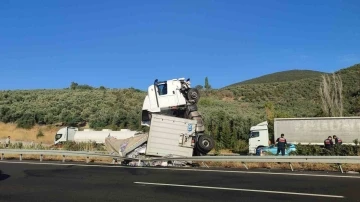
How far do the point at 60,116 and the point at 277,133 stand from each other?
31500 mm

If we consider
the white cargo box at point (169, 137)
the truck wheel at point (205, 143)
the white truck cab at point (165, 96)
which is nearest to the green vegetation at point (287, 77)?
the white truck cab at point (165, 96)

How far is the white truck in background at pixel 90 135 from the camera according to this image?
35938 mm

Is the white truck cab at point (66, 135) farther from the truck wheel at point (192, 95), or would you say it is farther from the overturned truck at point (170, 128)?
the truck wheel at point (192, 95)

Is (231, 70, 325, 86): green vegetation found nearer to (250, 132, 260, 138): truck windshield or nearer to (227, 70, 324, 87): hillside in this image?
(227, 70, 324, 87): hillside

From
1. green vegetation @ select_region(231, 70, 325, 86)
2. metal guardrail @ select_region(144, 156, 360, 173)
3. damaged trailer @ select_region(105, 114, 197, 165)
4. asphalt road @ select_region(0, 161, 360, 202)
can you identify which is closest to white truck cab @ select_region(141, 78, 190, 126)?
damaged trailer @ select_region(105, 114, 197, 165)

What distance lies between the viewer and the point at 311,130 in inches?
1158

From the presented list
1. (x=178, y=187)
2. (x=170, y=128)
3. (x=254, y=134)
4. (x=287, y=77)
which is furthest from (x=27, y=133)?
(x=287, y=77)

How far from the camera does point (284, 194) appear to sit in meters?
9.20

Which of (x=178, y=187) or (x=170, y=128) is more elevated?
(x=170, y=128)

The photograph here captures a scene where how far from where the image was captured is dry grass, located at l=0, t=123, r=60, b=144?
154ft

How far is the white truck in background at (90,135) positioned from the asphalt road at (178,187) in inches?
839

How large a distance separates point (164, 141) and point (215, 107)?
37576 millimetres

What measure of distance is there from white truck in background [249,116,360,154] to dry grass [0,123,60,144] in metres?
26.0

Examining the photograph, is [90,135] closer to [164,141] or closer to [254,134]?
[254,134]
